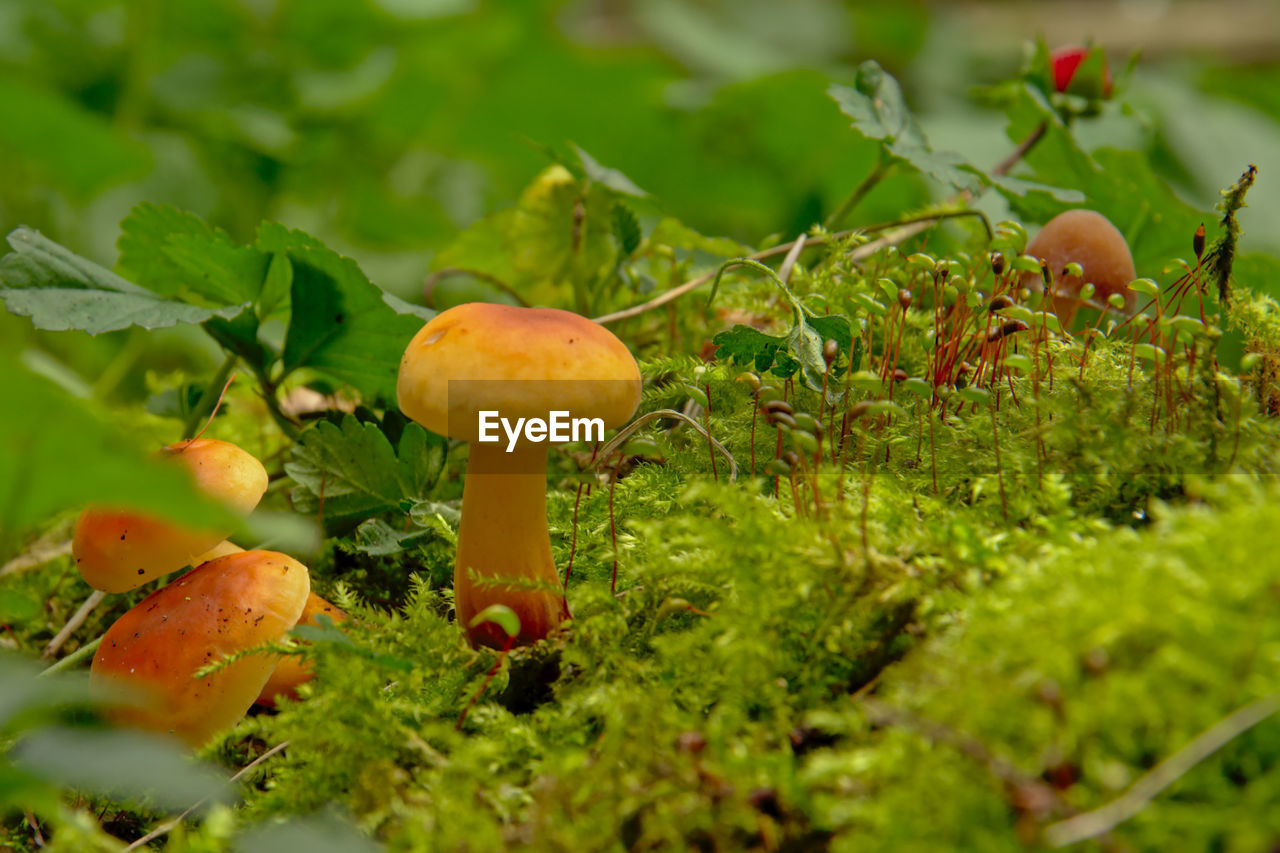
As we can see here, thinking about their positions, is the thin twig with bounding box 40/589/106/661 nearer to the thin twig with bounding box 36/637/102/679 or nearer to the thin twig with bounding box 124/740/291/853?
the thin twig with bounding box 36/637/102/679

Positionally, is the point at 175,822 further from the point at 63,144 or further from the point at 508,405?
the point at 63,144

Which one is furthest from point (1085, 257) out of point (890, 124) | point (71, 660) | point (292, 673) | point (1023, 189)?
point (71, 660)

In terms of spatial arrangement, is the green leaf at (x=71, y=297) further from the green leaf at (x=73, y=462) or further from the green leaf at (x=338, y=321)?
the green leaf at (x=73, y=462)

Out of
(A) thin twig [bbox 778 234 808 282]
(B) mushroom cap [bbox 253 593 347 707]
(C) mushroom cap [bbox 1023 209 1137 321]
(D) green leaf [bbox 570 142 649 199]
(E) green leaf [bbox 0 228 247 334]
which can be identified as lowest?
(B) mushroom cap [bbox 253 593 347 707]

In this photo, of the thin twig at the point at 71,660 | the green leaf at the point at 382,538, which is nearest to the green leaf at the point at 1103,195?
the green leaf at the point at 382,538

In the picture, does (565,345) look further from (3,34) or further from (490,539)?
(3,34)

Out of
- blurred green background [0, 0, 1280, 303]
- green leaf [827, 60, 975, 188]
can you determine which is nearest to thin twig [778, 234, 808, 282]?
green leaf [827, 60, 975, 188]
